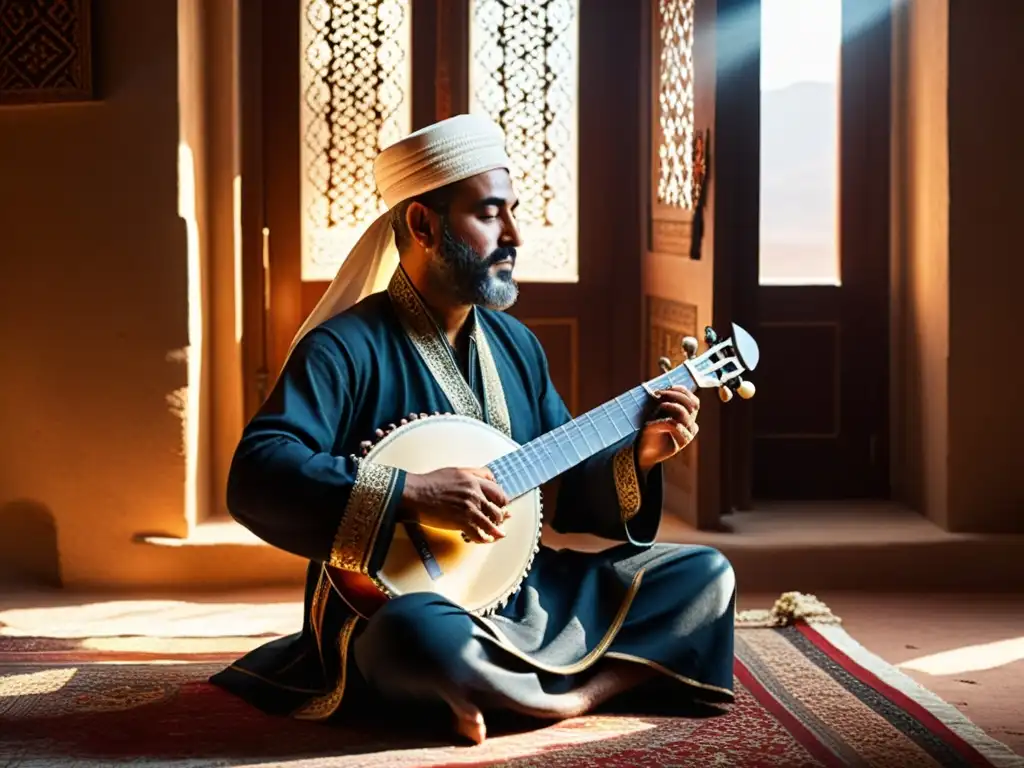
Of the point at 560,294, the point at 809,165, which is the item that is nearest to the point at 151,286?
the point at 560,294

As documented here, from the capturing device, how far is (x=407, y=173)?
3.62m

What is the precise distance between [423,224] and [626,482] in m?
0.74

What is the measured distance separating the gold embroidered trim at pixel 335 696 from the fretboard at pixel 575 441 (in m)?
0.46

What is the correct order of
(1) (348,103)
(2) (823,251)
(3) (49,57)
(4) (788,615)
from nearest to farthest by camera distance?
(4) (788,615), (3) (49,57), (1) (348,103), (2) (823,251)

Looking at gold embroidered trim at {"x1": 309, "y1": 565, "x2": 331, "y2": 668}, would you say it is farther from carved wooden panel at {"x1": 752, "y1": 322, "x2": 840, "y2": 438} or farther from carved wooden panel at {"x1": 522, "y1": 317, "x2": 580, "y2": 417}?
carved wooden panel at {"x1": 752, "y1": 322, "x2": 840, "y2": 438}

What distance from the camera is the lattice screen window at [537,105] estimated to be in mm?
5695

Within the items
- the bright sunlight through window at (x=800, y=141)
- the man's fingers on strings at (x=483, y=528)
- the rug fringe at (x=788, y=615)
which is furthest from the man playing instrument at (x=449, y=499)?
the bright sunlight through window at (x=800, y=141)

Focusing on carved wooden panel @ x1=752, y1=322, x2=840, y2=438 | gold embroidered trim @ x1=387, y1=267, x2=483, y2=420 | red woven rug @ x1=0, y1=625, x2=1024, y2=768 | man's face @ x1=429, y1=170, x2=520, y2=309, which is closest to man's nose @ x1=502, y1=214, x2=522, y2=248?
man's face @ x1=429, y1=170, x2=520, y2=309

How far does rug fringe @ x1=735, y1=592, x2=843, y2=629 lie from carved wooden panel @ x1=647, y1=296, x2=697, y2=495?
86 centimetres

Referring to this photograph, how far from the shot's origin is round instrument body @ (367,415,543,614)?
335 centimetres

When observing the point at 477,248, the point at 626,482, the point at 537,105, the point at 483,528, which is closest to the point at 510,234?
the point at 477,248

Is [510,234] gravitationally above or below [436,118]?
below

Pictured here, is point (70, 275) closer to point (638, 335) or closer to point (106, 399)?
point (106, 399)

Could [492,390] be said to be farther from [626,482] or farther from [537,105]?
[537,105]
